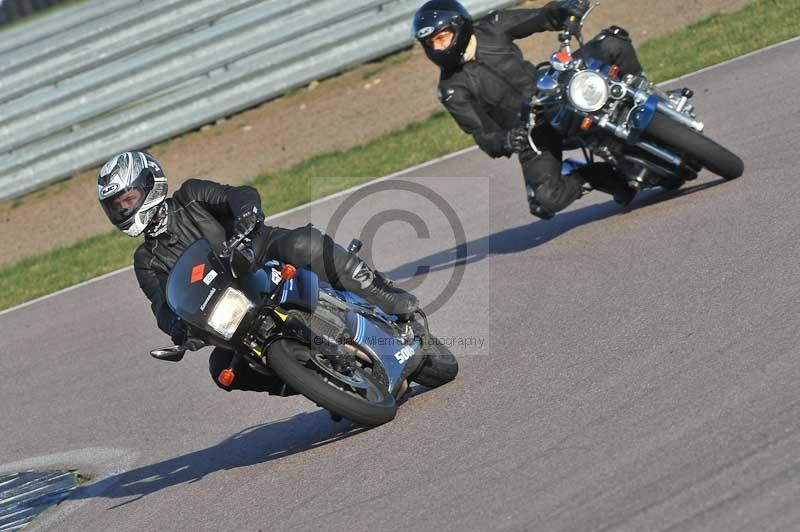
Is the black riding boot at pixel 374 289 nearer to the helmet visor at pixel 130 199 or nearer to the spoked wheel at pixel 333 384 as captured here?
the spoked wheel at pixel 333 384

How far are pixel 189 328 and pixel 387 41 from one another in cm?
1097

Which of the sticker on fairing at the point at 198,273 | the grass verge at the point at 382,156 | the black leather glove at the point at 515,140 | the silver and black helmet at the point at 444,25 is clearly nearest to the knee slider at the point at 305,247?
the sticker on fairing at the point at 198,273

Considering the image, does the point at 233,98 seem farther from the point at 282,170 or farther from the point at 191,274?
the point at 191,274

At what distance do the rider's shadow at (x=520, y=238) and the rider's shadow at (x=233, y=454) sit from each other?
2.57 metres

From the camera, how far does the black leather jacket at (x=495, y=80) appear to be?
28.7 ft

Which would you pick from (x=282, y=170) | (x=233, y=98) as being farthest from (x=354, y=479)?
(x=233, y=98)

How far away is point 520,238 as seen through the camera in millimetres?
9539

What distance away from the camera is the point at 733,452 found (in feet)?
14.9

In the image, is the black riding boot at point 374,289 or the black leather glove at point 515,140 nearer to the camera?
the black riding boot at point 374,289

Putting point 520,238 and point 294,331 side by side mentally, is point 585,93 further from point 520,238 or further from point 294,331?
point 294,331

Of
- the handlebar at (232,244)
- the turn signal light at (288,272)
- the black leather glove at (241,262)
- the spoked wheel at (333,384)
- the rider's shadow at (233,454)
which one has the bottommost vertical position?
the rider's shadow at (233,454)

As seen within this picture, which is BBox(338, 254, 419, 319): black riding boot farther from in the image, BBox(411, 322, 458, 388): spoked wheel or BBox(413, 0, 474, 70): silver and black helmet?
BBox(413, 0, 474, 70): silver and black helmet

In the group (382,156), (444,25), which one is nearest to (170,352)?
(444,25)

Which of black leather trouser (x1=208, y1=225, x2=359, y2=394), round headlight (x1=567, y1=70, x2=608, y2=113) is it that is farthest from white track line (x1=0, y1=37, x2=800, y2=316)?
black leather trouser (x1=208, y1=225, x2=359, y2=394)
